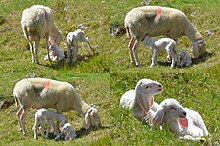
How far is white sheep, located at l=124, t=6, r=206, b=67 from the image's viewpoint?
52.3 ft

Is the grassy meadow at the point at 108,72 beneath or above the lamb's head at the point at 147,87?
beneath

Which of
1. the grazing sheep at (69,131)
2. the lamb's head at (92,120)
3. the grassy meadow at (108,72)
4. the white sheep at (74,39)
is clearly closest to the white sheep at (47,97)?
the lamb's head at (92,120)

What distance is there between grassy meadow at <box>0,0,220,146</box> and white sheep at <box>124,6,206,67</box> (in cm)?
50

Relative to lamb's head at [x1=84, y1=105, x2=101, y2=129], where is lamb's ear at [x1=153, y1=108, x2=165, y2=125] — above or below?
above

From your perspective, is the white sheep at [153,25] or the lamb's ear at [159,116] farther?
the white sheep at [153,25]

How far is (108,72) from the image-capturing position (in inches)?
680

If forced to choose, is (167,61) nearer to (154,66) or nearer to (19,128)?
(154,66)

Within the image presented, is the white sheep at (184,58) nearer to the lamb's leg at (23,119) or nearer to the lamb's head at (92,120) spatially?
the lamb's head at (92,120)

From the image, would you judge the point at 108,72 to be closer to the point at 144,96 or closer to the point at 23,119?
the point at 23,119

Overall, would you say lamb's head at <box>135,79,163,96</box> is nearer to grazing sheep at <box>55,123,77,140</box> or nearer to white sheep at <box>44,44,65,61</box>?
grazing sheep at <box>55,123,77,140</box>

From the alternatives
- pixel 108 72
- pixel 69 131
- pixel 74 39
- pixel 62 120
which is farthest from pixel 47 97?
pixel 74 39

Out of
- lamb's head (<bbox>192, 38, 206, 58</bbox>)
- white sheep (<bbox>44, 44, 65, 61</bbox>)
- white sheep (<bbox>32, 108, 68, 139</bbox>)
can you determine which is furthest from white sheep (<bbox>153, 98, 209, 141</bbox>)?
white sheep (<bbox>44, 44, 65, 61</bbox>)

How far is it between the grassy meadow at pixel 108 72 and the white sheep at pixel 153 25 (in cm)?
50

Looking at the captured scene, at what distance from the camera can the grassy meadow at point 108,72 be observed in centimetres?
1132
